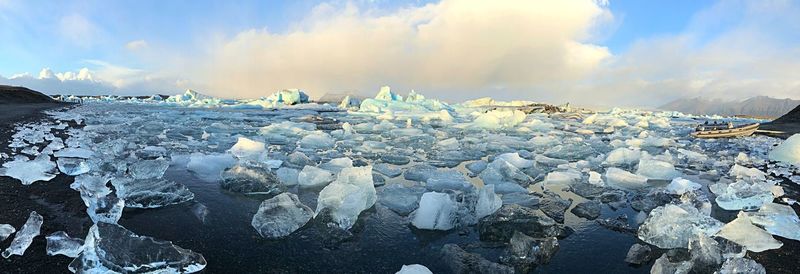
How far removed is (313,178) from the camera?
3664mm

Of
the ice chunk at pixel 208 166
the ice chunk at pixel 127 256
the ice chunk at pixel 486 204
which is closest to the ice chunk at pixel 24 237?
the ice chunk at pixel 127 256

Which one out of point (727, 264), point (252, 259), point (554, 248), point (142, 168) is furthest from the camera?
point (142, 168)

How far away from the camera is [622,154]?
538 centimetres

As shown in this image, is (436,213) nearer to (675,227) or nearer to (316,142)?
(675,227)

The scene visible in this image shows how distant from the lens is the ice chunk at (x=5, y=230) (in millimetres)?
2022

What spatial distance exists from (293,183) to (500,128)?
29.5ft

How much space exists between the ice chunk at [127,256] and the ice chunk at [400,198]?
143 centimetres

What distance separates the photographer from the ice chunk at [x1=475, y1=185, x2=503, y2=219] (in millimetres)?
2762

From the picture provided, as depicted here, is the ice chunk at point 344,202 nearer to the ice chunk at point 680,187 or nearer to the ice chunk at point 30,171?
the ice chunk at point 30,171

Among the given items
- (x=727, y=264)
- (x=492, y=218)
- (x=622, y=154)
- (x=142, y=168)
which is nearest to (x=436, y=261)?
(x=492, y=218)

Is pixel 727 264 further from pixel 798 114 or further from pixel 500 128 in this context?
pixel 798 114

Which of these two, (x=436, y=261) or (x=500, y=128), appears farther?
(x=500, y=128)

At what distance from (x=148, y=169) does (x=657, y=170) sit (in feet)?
17.1

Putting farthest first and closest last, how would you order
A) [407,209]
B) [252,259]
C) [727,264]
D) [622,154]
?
[622,154]
[407,209]
[252,259]
[727,264]
